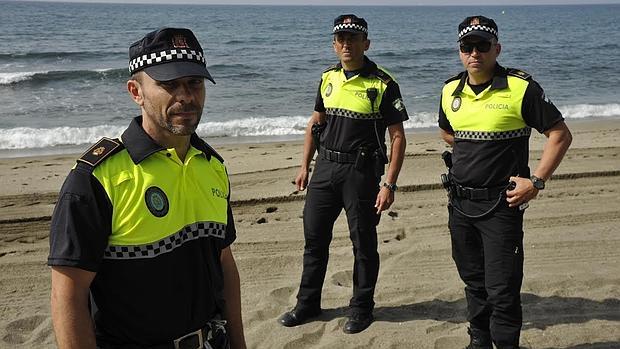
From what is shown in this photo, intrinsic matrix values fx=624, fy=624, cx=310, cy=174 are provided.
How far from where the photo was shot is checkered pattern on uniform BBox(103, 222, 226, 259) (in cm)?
195

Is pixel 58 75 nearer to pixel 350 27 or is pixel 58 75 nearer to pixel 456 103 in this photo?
pixel 350 27

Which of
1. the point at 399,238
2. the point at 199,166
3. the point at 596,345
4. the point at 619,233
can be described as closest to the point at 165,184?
the point at 199,166

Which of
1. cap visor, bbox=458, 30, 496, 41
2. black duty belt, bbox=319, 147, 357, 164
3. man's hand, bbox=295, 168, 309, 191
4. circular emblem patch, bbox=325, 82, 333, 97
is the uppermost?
cap visor, bbox=458, 30, 496, 41

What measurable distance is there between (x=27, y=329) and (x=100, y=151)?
301 cm

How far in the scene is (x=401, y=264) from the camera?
546 centimetres

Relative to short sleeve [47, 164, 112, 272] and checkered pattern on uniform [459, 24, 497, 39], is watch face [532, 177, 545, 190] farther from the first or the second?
short sleeve [47, 164, 112, 272]

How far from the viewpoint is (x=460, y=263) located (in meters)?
3.95

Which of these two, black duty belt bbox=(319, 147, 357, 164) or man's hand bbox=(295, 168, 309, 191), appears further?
man's hand bbox=(295, 168, 309, 191)

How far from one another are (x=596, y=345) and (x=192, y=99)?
3387mm

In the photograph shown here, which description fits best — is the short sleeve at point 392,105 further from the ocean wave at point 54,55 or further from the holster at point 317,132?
the ocean wave at point 54,55

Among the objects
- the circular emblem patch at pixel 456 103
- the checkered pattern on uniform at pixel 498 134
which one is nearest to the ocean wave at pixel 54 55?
the circular emblem patch at pixel 456 103

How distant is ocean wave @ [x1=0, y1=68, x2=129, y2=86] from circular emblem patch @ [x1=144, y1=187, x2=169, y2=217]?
62.4ft

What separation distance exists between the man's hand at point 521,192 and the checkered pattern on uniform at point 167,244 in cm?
198

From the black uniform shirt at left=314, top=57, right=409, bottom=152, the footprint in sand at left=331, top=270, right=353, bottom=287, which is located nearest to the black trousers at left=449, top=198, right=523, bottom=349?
the black uniform shirt at left=314, top=57, right=409, bottom=152
